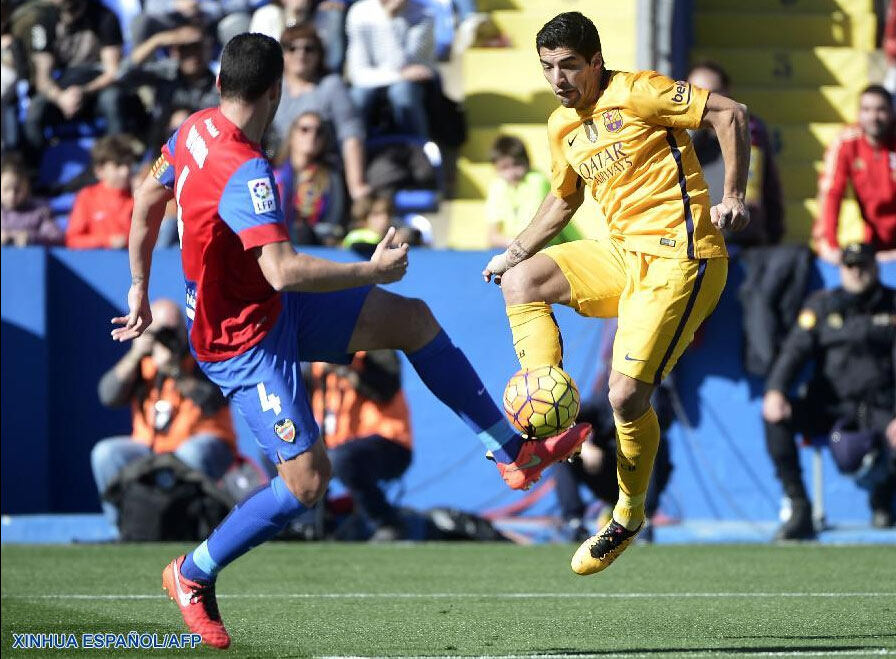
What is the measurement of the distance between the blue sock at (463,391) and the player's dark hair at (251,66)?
1.27 m

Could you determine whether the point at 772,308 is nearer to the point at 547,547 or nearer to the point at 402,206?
the point at 547,547

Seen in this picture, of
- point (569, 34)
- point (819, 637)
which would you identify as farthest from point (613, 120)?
point (819, 637)

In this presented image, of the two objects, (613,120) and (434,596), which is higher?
(613,120)

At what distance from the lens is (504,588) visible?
8414 mm

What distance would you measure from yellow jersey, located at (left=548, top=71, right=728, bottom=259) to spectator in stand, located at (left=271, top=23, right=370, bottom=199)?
18.5ft

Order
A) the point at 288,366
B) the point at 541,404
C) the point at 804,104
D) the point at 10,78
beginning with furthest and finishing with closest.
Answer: the point at 804,104 < the point at 10,78 < the point at 541,404 < the point at 288,366

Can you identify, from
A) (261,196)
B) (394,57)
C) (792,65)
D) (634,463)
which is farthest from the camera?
(792,65)

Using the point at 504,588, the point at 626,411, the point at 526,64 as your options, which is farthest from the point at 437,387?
the point at 526,64

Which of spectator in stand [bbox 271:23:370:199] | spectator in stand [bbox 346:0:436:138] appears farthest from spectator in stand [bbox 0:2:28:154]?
spectator in stand [bbox 346:0:436:138]

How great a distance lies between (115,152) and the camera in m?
12.4

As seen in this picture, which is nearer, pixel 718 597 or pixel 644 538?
pixel 718 597

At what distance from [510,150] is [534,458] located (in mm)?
5603

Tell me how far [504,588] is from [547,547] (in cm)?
229

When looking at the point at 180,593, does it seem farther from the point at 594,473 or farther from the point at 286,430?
the point at 594,473
